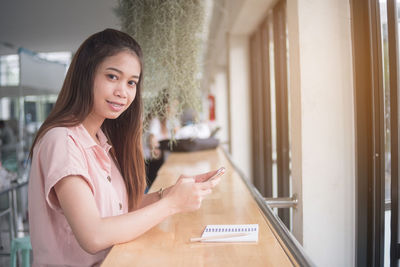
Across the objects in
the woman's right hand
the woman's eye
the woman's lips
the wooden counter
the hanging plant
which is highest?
the hanging plant

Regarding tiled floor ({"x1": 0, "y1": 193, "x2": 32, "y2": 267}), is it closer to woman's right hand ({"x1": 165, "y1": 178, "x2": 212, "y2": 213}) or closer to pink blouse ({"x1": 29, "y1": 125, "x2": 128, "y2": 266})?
pink blouse ({"x1": 29, "y1": 125, "x2": 128, "y2": 266})

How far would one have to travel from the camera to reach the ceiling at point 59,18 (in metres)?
1.64

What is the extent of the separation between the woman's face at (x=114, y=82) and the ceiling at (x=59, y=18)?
538 mm

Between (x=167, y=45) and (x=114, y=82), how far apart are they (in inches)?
22.1

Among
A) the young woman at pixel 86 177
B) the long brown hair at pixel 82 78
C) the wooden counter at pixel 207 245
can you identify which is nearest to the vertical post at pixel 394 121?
the wooden counter at pixel 207 245

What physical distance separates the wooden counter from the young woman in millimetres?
71

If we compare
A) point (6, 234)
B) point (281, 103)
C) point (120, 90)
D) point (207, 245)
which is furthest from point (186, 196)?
point (6, 234)

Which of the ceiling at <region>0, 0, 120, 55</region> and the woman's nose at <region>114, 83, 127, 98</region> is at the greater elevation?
the ceiling at <region>0, 0, 120, 55</region>

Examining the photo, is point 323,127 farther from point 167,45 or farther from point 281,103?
point 281,103

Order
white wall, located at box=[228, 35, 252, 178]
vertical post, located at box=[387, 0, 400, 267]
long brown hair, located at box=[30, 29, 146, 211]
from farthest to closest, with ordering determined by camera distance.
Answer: white wall, located at box=[228, 35, 252, 178]
vertical post, located at box=[387, 0, 400, 267]
long brown hair, located at box=[30, 29, 146, 211]

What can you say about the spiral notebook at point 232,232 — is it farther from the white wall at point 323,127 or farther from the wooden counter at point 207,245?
the white wall at point 323,127

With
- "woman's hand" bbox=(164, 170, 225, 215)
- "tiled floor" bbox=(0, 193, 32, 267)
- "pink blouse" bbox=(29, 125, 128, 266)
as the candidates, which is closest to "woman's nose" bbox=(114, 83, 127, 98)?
"pink blouse" bbox=(29, 125, 128, 266)

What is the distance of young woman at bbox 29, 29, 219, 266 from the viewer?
3.11ft

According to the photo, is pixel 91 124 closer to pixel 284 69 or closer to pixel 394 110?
pixel 394 110
